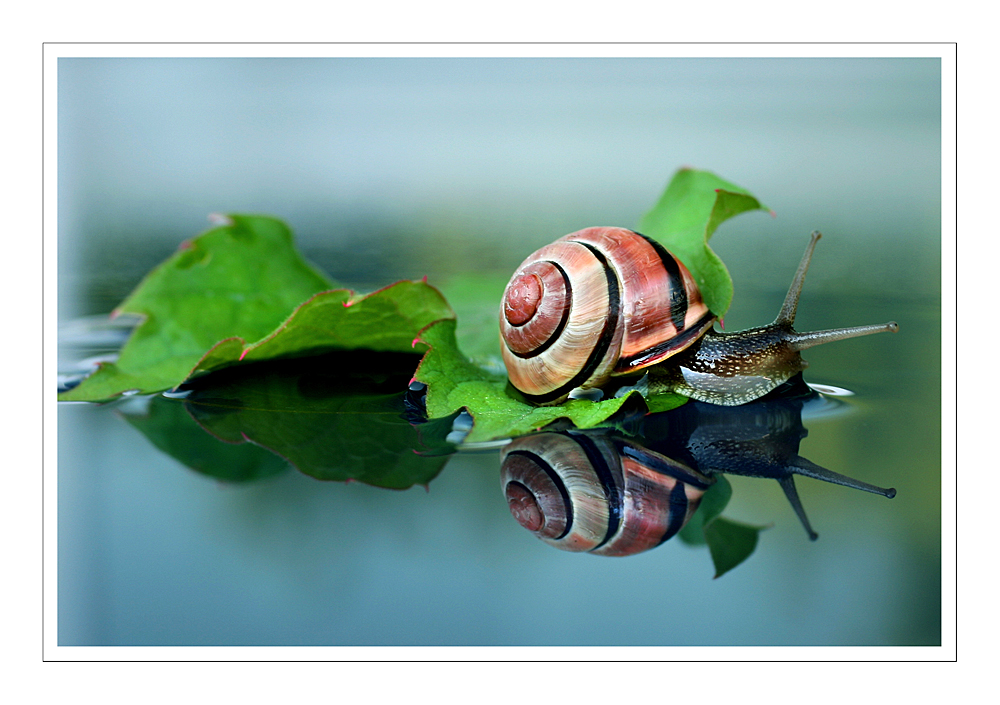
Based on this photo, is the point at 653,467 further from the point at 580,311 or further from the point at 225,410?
the point at 225,410

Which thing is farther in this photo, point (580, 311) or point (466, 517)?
point (580, 311)

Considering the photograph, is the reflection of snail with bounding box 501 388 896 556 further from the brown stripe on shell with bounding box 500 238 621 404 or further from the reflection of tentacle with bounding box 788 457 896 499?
the brown stripe on shell with bounding box 500 238 621 404

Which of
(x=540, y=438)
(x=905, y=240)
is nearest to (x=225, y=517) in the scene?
(x=540, y=438)

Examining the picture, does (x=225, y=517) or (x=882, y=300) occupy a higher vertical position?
(x=882, y=300)

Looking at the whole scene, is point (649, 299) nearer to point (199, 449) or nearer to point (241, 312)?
point (199, 449)

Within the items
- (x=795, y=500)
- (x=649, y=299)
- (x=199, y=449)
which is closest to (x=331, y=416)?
(x=199, y=449)
